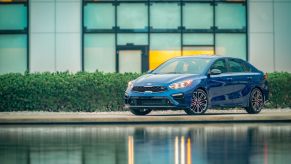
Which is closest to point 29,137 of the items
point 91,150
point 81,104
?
point 91,150

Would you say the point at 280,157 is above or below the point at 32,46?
below

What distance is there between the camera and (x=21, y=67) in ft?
110

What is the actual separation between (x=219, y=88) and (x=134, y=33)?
11040 millimetres

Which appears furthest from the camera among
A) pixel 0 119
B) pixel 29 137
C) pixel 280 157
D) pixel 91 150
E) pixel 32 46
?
pixel 32 46

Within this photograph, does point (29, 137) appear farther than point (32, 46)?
No

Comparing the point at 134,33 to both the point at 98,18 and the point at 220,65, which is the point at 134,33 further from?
the point at 220,65

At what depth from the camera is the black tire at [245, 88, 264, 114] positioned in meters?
24.3

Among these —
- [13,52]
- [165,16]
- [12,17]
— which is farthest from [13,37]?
[165,16]

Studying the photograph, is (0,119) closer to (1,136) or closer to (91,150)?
(1,136)

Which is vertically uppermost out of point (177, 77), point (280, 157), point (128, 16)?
point (128, 16)

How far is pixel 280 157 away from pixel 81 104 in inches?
526

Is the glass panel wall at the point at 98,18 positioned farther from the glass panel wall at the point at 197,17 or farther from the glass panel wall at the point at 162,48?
the glass panel wall at the point at 197,17

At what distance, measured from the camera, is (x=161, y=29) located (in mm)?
33875

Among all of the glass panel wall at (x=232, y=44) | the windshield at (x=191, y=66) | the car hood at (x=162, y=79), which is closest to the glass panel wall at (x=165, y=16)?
the glass panel wall at (x=232, y=44)
